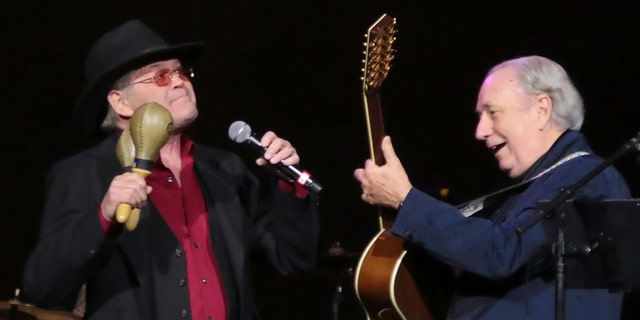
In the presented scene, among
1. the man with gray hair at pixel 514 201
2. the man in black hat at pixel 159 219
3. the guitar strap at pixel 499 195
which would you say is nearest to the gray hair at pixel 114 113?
the man in black hat at pixel 159 219

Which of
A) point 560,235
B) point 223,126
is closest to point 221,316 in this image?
point 560,235

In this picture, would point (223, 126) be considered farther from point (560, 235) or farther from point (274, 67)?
point (560, 235)

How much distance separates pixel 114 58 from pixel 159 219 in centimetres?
49

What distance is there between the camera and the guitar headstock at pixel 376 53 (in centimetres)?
407

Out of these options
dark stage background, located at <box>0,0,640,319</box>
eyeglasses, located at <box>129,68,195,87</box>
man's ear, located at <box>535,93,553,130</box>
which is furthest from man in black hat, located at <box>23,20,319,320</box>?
dark stage background, located at <box>0,0,640,319</box>

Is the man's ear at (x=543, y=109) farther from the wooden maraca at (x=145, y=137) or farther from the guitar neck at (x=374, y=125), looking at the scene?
the wooden maraca at (x=145, y=137)

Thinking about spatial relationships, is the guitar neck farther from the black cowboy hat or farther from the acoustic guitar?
the black cowboy hat

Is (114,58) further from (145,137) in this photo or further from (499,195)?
(499,195)

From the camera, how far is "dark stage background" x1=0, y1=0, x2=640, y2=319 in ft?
Result: 19.5

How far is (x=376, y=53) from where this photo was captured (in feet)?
13.5

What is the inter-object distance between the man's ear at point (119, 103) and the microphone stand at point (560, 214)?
118 centimetres

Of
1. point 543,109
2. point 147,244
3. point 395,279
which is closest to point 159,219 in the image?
point 147,244

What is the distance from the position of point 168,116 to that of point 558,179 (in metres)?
1.19

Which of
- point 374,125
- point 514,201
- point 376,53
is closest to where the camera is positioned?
point 514,201
